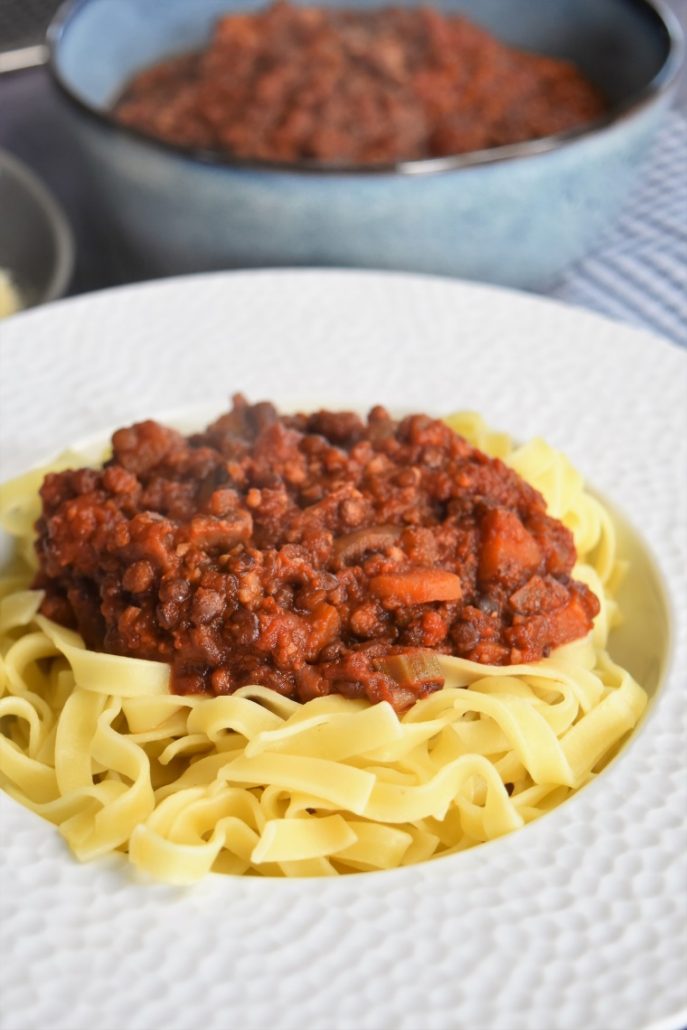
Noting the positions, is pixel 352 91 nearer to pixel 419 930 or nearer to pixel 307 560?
pixel 307 560

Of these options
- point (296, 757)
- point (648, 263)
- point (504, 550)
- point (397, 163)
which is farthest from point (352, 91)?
point (296, 757)

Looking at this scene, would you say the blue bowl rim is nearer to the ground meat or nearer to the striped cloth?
the ground meat

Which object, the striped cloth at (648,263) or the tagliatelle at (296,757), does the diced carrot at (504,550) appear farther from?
the striped cloth at (648,263)

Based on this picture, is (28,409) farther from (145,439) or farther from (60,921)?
(60,921)

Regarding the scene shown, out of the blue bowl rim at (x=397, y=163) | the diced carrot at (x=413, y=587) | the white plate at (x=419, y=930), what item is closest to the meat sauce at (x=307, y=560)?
the diced carrot at (x=413, y=587)

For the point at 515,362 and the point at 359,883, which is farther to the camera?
the point at 515,362

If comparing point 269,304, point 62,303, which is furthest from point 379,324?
point 62,303
